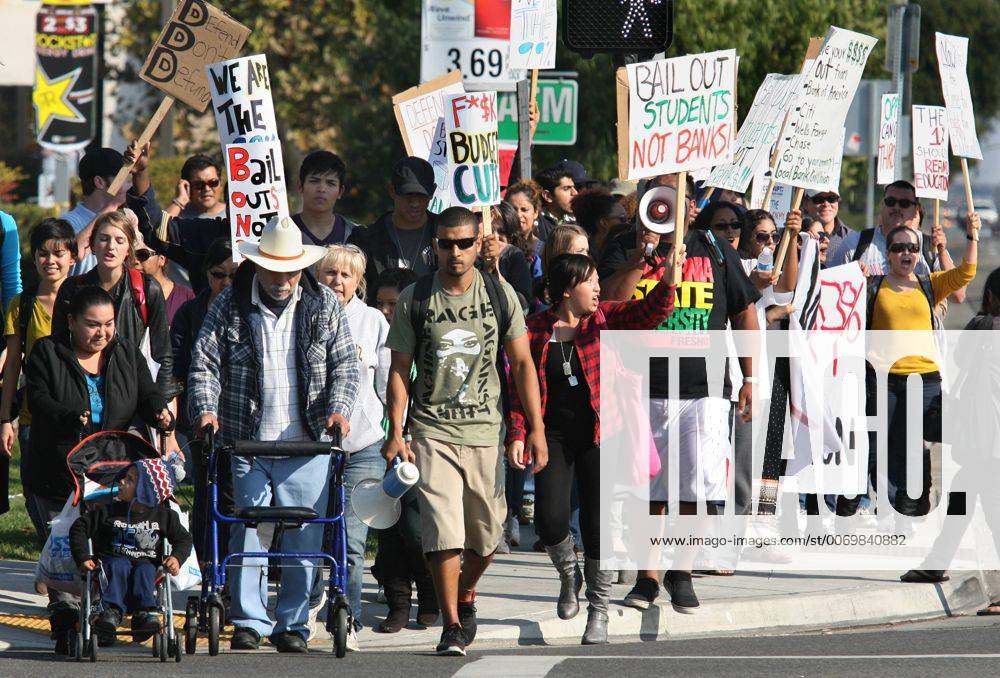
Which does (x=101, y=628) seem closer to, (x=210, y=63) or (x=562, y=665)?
(x=562, y=665)

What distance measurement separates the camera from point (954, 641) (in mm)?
8641

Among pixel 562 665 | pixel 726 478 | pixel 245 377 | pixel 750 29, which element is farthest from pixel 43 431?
pixel 750 29

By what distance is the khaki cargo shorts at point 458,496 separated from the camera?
820 cm

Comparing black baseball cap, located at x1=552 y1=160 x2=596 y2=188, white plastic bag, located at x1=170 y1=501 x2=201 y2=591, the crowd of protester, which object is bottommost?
white plastic bag, located at x1=170 y1=501 x2=201 y2=591

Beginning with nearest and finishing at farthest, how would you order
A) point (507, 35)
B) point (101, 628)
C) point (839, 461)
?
point (101, 628)
point (839, 461)
point (507, 35)

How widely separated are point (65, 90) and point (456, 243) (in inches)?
631

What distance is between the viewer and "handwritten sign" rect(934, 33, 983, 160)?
1265 cm

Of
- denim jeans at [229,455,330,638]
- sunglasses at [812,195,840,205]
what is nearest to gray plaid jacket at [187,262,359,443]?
denim jeans at [229,455,330,638]

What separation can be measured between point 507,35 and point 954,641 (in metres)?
6.11

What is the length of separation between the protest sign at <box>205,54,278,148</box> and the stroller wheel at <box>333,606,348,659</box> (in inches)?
124

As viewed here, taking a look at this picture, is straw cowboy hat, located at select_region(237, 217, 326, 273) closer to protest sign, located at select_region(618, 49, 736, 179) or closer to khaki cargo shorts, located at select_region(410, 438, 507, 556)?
khaki cargo shorts, located at select_region(410, 438, 507, 556)

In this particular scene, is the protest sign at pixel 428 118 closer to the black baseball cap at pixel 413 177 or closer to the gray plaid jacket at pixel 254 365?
the black baseball cap at pixel 413 177

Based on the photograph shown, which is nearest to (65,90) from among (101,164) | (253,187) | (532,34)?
(532,34)

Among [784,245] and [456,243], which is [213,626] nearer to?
[456,243]
